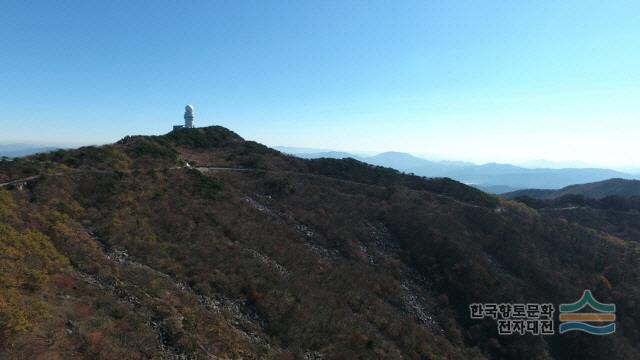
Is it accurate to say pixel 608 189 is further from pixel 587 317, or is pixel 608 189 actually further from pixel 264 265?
pixel 264 265

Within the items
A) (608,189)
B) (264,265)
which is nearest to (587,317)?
(264,265)

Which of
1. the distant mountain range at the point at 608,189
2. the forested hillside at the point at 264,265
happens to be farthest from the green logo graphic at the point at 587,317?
the distant mountain range at the point at 608,189

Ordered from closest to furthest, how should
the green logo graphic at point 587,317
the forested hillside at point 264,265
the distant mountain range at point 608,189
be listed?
1. the forested hillside at point 264,265
2. the green logo graphic at point 587,317
3. the distant mountain range at point 608,189

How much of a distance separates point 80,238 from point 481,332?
1146 inches

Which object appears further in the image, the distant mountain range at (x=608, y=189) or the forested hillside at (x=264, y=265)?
the distant mountain range at (x=608, y=189)

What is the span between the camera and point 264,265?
2422 cm

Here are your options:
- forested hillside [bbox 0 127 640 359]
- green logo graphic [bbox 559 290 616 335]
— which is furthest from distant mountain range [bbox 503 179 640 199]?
green logo graphic [bbox 559 290 616 335]

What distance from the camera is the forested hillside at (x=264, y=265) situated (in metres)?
14.6

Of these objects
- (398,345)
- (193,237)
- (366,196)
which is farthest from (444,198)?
(193,237)

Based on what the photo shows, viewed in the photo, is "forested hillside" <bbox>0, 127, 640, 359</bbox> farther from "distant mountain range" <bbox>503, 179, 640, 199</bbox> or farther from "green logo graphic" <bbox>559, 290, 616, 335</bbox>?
"distant mountain range" <bbox>503, 179, 640, 199</bbox>

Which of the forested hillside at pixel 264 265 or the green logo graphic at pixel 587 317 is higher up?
the forested hillside at pixel 264 265

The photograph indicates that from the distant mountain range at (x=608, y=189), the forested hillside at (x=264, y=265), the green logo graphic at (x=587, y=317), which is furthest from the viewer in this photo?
the distant mountain range at (x=608, y=189)

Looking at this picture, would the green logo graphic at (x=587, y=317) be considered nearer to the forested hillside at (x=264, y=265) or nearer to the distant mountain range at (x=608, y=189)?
the forested hillside at (x=264, y=265)

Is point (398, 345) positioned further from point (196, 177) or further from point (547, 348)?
point (196, 177)
